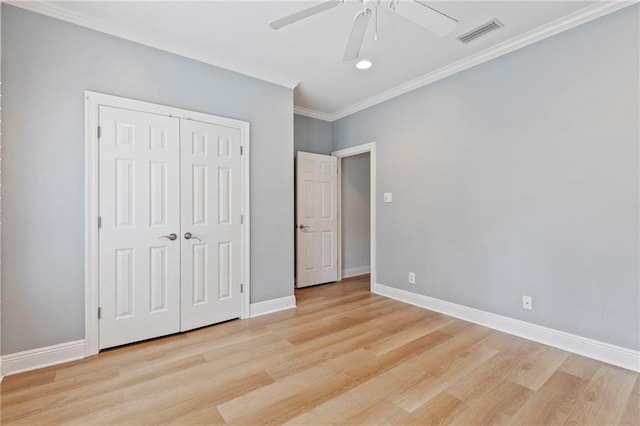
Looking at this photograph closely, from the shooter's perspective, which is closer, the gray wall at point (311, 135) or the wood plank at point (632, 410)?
the wood plank at point (632, 410)

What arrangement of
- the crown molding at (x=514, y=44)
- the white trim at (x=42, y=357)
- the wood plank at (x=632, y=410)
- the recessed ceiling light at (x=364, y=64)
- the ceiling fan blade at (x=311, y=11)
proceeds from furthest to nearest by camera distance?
1. the recessed ceiling light at (x=364, y=64)
2. the crown molding at (x=514, y=44)
3. the white trim at (x=42, y=357)
4. the ceiling fan blade at (x=311, y=11)
5. the wood plank at (x=632, y=410)

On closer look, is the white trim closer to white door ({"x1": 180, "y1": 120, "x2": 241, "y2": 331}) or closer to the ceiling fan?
white door ({"x1": 180, "y1": 120, "x2": 241, "y2": 331})

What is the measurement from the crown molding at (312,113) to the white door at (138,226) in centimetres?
210

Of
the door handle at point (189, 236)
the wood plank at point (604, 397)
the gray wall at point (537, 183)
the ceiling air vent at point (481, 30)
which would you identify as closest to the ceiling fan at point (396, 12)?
the ceiling air vent at point (481, 30)

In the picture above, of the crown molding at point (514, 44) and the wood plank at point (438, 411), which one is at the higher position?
the crown molding at point (514, 44)

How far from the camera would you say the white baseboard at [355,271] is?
509cm

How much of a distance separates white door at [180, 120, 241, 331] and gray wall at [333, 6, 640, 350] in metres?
2.12

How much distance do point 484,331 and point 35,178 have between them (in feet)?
13.3

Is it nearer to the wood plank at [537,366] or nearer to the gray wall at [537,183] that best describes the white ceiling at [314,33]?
the gray wall at [537,183]

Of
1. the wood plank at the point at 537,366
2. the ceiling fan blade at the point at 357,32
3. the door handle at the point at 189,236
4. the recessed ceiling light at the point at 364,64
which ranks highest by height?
the recessed ceiling light at the point at 364,64

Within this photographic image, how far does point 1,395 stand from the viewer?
6.17 ft

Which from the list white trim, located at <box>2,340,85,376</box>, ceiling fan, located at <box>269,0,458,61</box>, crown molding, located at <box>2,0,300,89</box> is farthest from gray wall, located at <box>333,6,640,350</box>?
white trim, located at <box>2,340,85,376</box>

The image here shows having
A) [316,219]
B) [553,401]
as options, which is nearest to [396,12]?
[553,401]

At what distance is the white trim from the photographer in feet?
7.00
